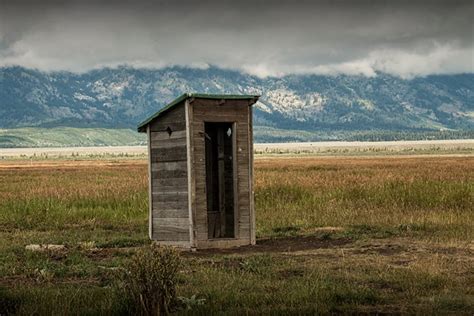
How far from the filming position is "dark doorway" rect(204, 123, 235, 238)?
18.0 metres

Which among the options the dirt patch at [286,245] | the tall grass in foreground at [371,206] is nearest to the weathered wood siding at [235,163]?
the dirt patch at [286,245]

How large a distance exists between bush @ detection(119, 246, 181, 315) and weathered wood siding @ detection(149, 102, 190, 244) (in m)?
6.93

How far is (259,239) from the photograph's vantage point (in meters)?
17.9

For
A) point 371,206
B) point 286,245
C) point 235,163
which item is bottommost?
point 286,245

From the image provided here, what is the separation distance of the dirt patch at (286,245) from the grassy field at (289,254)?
26 mm

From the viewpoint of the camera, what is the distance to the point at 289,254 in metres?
14.8

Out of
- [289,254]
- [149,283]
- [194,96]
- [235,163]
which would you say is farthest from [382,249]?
[149,283]

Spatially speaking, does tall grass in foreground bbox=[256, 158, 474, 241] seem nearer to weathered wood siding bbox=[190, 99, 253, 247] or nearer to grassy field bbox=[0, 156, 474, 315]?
grassy field bbox=[0, 156, 474, 315]

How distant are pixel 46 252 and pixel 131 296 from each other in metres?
6.36

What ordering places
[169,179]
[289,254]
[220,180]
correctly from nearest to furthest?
[289,254], [169,179], [220,180]

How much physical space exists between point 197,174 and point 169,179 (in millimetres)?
861

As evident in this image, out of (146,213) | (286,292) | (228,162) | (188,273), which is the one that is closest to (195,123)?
(228,162)

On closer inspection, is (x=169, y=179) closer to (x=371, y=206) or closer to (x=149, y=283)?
(x=149, y=283)

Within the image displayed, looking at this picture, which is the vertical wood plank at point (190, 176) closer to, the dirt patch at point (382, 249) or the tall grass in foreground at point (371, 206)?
the tall grass in foreground at point (371, 206)
